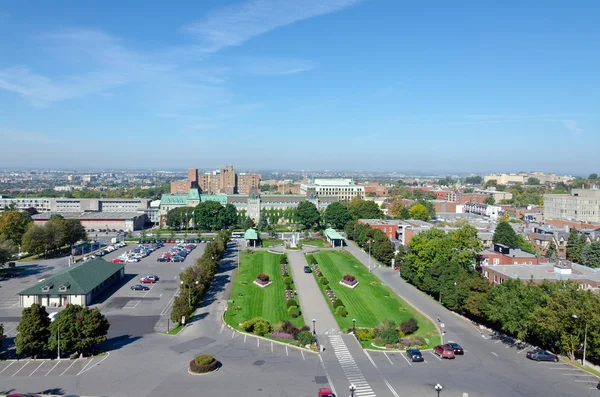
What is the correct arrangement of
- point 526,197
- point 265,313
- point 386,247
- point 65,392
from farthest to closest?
point 526,197, point 386,247, point 265,313, point 65,392

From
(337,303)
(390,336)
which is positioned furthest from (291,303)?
(390,336)

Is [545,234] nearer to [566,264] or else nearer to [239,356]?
[566,264]

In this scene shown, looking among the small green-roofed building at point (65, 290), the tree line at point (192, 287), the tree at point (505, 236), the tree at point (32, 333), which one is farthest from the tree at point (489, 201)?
the tree at point (32, 333)

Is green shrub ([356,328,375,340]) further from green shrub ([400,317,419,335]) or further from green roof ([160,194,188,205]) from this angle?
green roof ([160,194,188,205])

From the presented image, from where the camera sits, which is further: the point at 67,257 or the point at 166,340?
the point at 67,257

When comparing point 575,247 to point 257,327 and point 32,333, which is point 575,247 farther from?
point 32,333

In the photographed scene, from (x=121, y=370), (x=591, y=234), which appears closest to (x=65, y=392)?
(x=121, y=370)

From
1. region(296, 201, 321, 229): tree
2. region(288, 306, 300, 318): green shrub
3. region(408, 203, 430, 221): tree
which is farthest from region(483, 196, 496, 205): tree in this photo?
region(288, 306, 300, 318): green shrub
